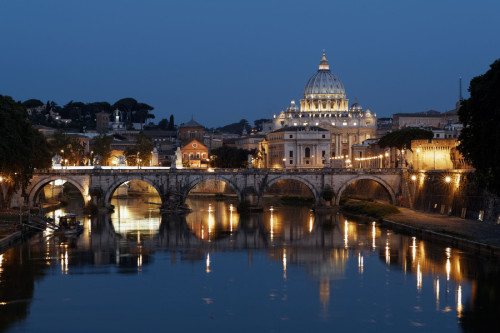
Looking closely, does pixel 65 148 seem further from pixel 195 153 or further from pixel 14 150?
pixel 195 153

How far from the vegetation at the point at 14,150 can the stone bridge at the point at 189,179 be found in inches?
162

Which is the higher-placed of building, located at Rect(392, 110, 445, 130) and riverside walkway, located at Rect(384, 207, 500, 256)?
building, located at Rect(392, 110, 445, 130)

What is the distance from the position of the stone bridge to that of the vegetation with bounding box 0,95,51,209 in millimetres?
4118

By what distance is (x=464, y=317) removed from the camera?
32.3 metres

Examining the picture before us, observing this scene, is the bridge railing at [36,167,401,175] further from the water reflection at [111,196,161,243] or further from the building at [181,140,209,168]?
the building at [181,140,209,168]

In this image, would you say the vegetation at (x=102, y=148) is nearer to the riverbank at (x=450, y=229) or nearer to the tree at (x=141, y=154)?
the tree at (x=141, y=154)

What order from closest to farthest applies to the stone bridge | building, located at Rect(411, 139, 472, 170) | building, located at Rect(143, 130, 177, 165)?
building, located at Rect(411, 139, 472, 170) → the stone bridge → building, located at Rect(143, 130, 177, 165)

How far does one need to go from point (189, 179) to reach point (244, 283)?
40.6 m

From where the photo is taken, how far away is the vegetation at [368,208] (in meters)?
70.8

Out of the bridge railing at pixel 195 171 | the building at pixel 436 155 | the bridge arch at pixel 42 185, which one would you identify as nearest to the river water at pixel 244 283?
the building at pixel 436 155

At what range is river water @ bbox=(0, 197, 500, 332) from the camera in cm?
3203

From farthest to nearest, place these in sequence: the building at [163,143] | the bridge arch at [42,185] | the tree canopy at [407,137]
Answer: the building at [163,143] < the tree canopy at [407,137] < the bridge arch at [42,185]

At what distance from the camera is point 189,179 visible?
261 ft

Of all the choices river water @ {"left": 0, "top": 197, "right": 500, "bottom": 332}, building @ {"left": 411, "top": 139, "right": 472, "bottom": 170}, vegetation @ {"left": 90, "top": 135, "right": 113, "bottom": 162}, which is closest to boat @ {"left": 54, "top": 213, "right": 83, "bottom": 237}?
river water @ {"left": 0, "top": 197, "right": 500, "bottom": 332}
